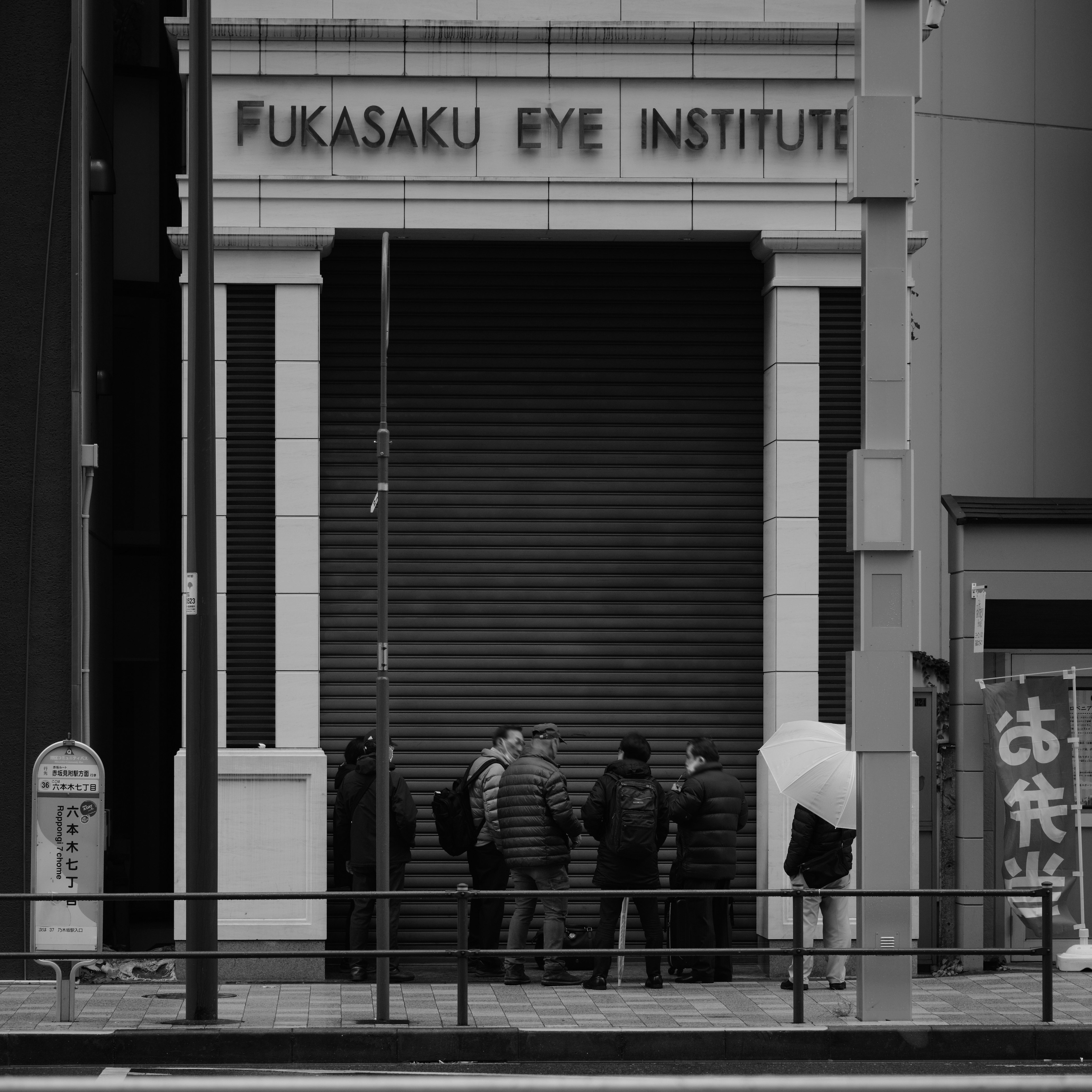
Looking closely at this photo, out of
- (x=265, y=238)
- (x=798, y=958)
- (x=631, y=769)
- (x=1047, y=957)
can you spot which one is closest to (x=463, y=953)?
(x=798, y=958)

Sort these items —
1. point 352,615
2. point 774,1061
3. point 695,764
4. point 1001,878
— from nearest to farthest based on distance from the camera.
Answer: point 774,1061
point 695,764
point 1001,878
point 352,615

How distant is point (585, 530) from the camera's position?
45.9 feet

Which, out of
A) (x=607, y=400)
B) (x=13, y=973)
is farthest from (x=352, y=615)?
(x=13, y=973)

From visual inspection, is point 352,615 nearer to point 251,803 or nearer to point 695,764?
point 251,803

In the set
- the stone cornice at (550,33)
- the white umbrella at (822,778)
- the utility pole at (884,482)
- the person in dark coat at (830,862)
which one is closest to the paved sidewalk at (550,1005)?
the person in dark coat at (830,862)

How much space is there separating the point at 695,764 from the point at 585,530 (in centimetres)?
268

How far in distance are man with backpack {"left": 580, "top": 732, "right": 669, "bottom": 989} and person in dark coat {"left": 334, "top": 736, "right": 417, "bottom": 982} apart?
1366 mm

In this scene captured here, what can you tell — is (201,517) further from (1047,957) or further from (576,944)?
(1047,957)

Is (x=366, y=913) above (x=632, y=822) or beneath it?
beneath

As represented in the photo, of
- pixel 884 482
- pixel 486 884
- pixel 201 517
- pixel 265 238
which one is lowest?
pixel 486 884

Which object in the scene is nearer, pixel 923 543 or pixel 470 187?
pixel 470 187

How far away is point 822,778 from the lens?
11.4 m

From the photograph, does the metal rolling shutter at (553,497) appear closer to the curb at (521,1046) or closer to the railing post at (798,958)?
the railing post at (798,958)

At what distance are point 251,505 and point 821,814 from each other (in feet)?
16.8
